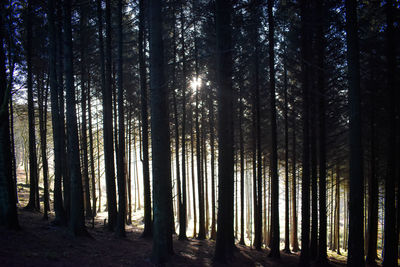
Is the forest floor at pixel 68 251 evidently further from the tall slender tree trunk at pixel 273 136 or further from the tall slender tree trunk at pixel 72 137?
the tall slender tree trunk at pixel 273 136

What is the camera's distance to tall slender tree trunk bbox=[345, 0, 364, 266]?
688 centimetres

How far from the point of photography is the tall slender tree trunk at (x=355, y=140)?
6.88m

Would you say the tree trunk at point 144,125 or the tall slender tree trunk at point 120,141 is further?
the tree trunk at point 144,125

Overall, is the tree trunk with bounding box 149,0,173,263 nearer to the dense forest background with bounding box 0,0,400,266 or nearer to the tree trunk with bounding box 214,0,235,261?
the dense forest background with bounding box 0,0,400,266

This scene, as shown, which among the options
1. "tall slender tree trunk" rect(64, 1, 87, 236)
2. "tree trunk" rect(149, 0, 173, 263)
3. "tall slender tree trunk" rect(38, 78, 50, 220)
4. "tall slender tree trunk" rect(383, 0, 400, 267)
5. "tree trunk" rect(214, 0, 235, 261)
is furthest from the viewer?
"tall slender tree trunk" rect(38, 78, 50, 220)

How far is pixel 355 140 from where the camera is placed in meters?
6.97

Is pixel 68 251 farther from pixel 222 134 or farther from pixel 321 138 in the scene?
pixel 321 138

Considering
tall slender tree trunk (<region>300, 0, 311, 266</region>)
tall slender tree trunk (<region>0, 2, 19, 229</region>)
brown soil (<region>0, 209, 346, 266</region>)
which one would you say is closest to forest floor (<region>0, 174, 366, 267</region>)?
brown soil (<region>0, 209, 346, 266</region>)

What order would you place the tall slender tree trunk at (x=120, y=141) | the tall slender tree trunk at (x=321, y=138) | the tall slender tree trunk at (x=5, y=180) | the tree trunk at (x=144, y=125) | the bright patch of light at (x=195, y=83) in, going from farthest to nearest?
the bright patch of light at (x=195, y=83)
the tree trunk at (x=144, y=125)
the tall slender tree trunk at (x=120, y=141)
the tall slender tree trunk at (x=321, y=138)
the tall slender tree trunk at (x=5, y=180)

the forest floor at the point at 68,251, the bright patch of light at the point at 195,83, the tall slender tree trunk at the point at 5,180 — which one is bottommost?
the forest floor at the point at 68,251

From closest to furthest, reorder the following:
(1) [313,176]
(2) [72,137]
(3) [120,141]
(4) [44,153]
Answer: (2) [72,137], (1) [313,176], (3) [120,141], (4) [44,153]

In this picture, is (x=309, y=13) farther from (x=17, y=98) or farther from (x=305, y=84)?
(x=17, y=98)

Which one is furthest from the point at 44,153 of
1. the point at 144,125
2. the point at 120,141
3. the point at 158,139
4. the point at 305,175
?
the point at 305,175

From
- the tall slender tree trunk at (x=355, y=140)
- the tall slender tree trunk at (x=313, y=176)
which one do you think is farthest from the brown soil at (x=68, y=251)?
the tall slender tree trunk at (x=355, y=140)
